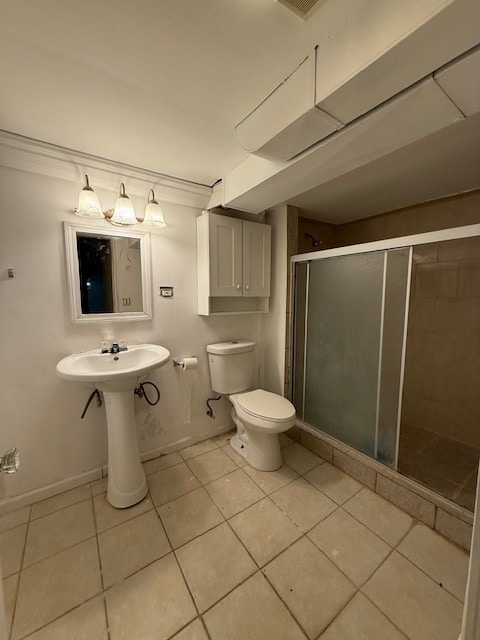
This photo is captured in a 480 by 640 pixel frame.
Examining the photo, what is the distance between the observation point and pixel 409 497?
56.9 inches

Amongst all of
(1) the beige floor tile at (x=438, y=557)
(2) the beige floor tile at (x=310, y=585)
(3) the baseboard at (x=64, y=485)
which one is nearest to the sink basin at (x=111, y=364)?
(3) the baseboard at (x=64, y=485)

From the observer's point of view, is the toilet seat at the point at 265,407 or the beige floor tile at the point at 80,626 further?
the toilet seat at the point at 265,407

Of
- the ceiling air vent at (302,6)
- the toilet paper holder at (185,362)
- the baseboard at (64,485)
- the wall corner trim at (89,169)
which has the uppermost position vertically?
the ceiling air vent at (302,6)

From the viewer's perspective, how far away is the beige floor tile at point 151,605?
953mm

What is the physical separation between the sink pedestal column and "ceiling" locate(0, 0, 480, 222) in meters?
1.41

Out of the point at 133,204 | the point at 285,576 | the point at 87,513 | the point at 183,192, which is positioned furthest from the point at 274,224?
the point at 87,513

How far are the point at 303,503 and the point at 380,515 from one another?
43cm

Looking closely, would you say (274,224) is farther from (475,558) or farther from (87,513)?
(87,513)

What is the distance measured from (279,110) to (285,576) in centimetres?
200

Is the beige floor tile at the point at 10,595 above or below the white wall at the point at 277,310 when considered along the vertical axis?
below

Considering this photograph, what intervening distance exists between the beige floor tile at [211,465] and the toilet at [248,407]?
13cm

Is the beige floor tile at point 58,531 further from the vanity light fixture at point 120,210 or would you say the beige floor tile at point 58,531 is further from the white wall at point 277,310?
the vanity light fixture at point 120,210

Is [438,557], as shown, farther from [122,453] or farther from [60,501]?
[60,501]

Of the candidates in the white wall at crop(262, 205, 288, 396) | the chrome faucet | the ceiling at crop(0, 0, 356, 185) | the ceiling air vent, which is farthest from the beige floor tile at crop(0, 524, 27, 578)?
the ceiling air vent
